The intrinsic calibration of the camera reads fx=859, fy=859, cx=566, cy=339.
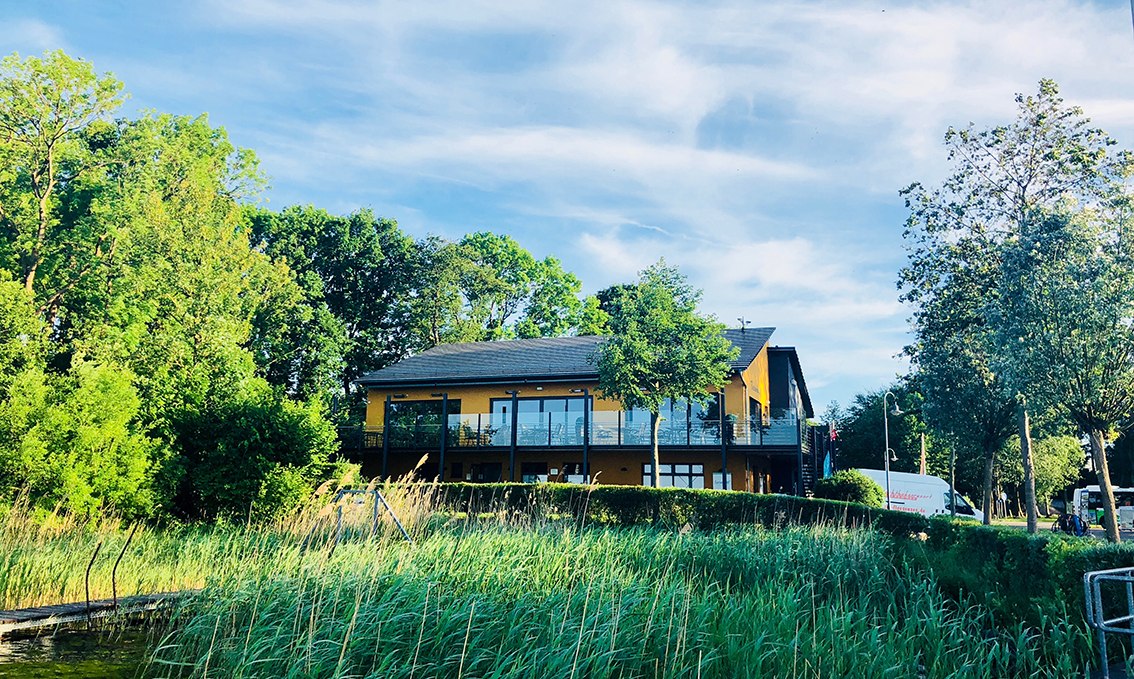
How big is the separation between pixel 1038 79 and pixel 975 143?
6.79 feet

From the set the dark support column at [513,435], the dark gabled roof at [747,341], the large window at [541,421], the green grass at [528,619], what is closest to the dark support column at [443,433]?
the large window at [541,421]

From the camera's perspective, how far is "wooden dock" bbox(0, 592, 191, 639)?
22.8 ft

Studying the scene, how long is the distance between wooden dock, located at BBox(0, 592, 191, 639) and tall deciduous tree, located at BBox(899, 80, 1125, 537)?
721 inches

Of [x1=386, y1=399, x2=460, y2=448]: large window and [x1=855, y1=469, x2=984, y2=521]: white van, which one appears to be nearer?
[x1=386, y1=399, x2=460, y2=448]: large window

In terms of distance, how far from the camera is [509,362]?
32.3 meters

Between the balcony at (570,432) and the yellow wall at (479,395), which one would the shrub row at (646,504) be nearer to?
the balcony at (570,432)

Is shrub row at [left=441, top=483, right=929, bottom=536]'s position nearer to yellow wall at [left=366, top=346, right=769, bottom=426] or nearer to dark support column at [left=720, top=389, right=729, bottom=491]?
dark support column at [left=720, top=389, right=729, bottom=491]

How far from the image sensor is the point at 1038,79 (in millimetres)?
21734

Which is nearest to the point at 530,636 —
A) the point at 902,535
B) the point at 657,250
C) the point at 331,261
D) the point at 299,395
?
the point at 902,535

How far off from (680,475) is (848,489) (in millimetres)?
6033

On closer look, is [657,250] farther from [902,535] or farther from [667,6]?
[667,6]

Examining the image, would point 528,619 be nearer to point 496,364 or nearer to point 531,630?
point 531,630

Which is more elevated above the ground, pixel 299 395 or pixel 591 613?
pixel 299 395

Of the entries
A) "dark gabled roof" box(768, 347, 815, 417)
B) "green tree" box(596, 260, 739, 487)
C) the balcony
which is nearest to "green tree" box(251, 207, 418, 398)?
the balcony
